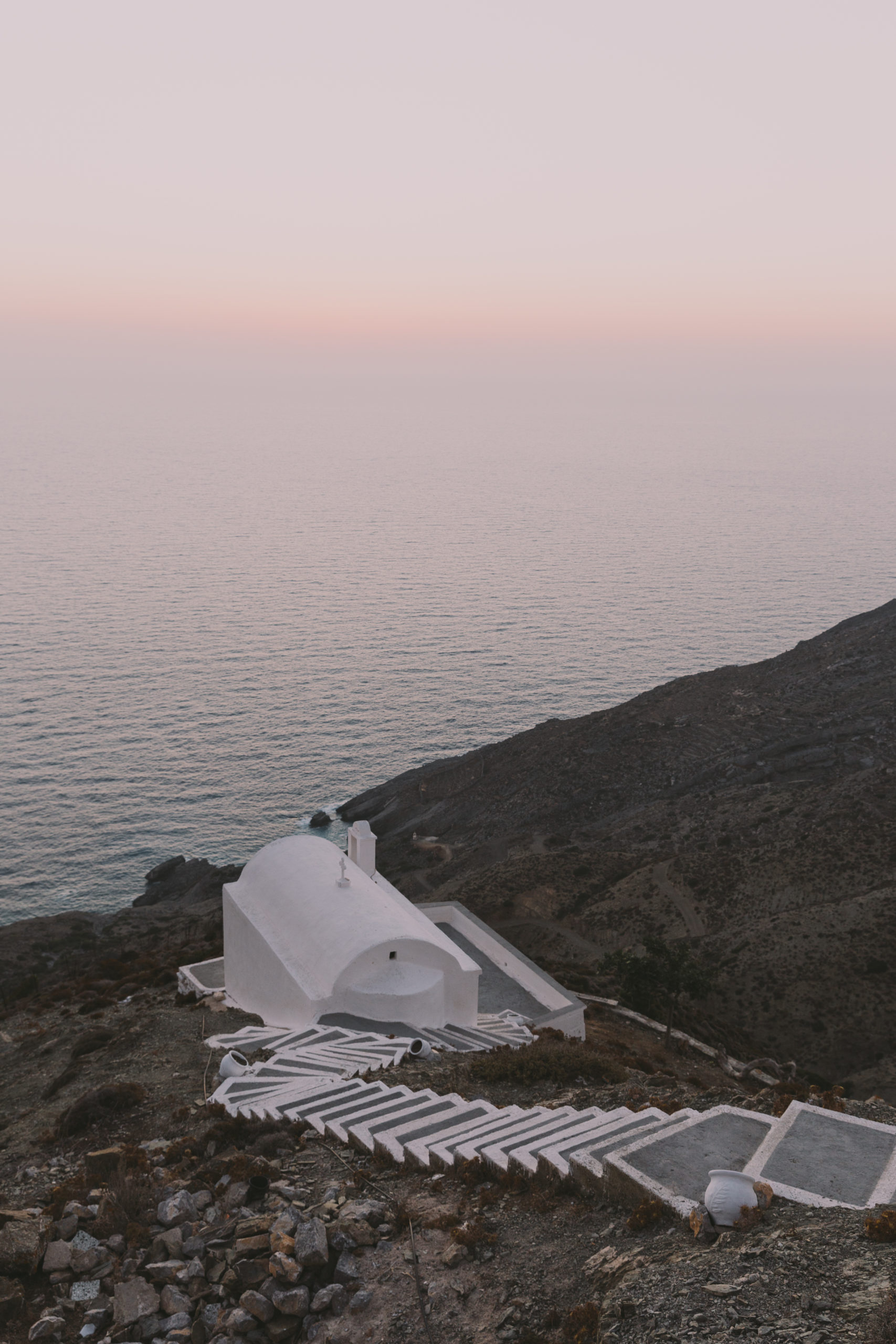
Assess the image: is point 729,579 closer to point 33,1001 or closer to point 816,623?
point 816,623

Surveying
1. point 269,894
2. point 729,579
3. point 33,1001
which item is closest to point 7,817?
point 33,1001

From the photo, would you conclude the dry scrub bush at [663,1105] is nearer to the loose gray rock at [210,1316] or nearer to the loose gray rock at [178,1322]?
the loose gray rock at [210,1316]

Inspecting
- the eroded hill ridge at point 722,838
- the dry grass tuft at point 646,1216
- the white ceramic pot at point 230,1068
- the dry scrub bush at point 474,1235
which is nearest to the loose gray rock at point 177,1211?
the dry scrub bush at point 474,1235

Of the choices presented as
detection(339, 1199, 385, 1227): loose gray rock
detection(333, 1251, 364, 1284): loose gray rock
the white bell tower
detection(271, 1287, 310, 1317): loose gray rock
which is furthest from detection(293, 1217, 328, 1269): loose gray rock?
the white bell tower

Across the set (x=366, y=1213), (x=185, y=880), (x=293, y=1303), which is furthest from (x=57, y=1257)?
(x=185, y=880)

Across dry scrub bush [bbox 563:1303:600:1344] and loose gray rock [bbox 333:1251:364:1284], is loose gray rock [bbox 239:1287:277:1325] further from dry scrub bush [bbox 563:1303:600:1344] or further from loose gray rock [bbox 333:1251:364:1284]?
dry scrub bush [bbox 563:1303:600:1344]

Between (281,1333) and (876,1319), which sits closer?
(876,1319)
